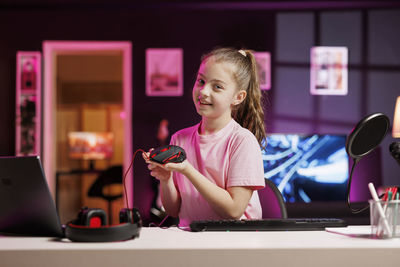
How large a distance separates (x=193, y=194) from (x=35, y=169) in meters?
0.56

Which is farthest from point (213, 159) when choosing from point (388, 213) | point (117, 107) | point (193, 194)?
point (117, 107)

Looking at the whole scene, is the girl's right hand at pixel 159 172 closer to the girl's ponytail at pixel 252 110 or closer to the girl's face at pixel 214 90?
the girl's face at pixel 214 90

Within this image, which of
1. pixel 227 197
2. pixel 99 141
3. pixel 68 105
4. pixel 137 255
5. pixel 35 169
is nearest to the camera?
pixel 137 255

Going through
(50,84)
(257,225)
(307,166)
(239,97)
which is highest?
(50,84)

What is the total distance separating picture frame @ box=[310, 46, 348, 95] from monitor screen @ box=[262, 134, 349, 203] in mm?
554

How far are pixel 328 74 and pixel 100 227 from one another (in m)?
3.70

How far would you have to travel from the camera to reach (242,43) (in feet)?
13.7

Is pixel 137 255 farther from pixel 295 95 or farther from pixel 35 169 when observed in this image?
pixel 295 95

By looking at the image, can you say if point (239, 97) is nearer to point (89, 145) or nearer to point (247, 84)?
point (247, 84)

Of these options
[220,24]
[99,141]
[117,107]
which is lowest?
[99,141]

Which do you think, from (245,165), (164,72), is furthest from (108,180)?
(245,165)

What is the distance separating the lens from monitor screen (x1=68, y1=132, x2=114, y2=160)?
6.33m

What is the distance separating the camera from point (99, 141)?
21.2 feet

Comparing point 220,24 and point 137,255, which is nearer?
point 137,255
